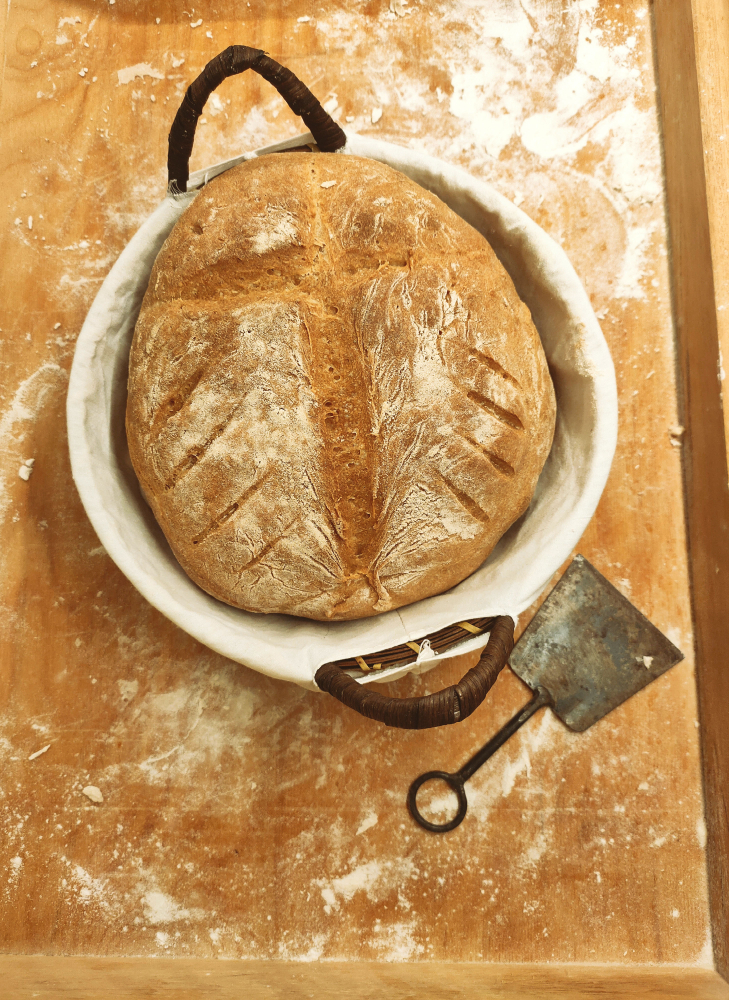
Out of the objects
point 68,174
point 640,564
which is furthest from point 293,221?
point 640,564

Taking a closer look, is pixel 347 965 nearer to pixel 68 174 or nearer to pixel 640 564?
pixel 640 564

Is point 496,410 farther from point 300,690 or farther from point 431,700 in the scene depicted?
point 300,690

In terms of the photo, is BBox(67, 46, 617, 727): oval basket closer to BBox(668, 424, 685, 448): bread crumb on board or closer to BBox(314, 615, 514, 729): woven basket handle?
BBox(314, 615, 514, 729): woven basket handle

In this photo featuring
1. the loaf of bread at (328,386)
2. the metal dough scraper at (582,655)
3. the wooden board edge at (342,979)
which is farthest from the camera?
the metal dough scraper at (582,655)

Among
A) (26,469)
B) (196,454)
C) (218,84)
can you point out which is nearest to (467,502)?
(196,454)

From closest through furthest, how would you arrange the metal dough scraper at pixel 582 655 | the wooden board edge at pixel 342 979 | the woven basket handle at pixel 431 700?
1. the woven basket handle at pixel 431 700
2. the wooden board edge at pixel 342 979
3. the metal dough scraper at pixel 582 655

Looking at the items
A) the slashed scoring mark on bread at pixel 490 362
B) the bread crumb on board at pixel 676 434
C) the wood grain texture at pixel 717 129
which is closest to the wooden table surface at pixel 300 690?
the bread crumb on board at pixel 676 434

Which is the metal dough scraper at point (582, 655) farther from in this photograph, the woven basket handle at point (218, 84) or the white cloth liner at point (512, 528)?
the woven basket handle at point (218, 84)
